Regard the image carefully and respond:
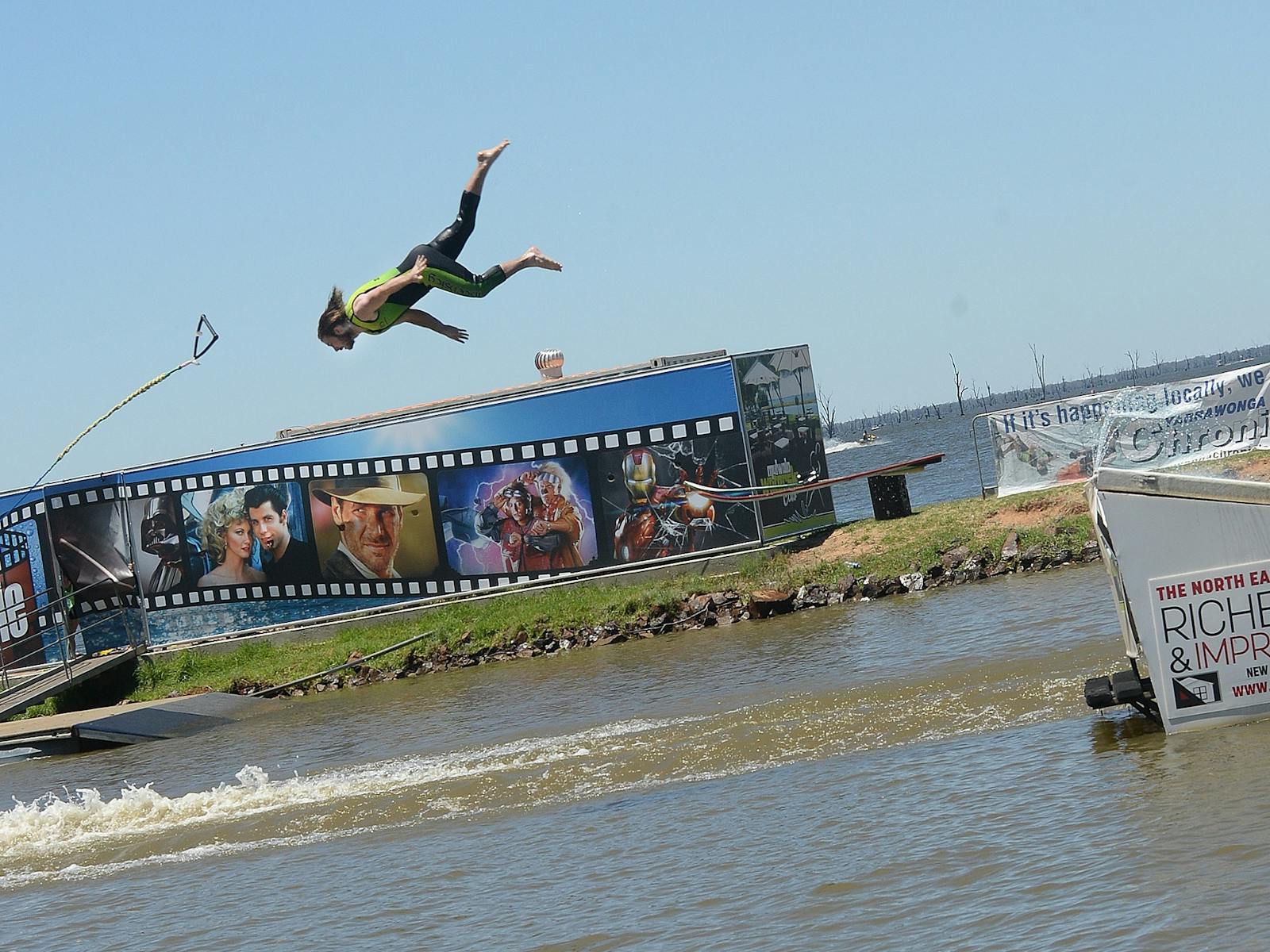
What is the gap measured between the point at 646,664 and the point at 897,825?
34.5 feet

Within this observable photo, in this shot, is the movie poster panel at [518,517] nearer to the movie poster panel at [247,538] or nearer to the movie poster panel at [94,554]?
the movie poster panel at [247,538]

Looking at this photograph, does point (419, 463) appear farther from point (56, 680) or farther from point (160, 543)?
point (56, 680)

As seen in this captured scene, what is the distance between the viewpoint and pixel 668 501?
87.4 feet

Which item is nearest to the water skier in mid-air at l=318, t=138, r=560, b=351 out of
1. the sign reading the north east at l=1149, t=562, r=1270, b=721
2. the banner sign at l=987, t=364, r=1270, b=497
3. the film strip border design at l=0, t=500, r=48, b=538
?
the sign reading the north east at l=1149, t=562, r=1270, b=721

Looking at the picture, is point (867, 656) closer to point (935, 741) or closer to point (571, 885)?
point (935, 741)

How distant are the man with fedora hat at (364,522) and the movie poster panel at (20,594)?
6.67m

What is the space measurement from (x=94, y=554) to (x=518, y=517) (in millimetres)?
9642

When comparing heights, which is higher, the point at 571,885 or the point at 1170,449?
the point at 1170,449

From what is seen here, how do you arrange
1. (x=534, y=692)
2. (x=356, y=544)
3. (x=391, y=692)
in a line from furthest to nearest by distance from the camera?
(x=356, y=544)
(x=391, y=692)
(x=534, y=692)

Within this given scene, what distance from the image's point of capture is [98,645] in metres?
29.7

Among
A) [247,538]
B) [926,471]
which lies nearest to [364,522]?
[247,538]

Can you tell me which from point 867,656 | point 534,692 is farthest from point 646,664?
point 867,656

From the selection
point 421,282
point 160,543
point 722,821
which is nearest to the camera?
point 722,821

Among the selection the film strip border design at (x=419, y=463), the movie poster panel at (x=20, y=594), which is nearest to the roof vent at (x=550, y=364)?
the film strip border design at (x=419, y=463)
